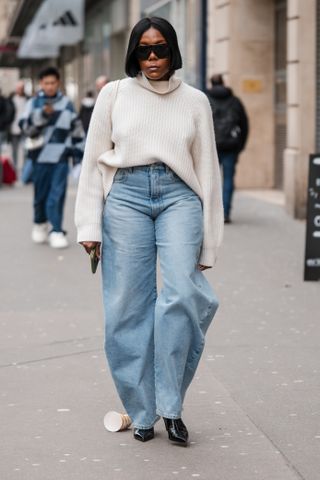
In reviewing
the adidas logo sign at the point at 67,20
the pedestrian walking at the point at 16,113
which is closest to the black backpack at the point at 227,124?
the pedestrian walking at the point at 16,113

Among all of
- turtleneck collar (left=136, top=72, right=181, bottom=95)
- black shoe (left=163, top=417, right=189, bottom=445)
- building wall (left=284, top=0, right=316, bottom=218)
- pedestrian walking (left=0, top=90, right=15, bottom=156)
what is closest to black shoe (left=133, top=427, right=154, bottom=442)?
black shoe (left=163, top=417, right=189, bottom=445)

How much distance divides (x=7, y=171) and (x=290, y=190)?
27.0 feet

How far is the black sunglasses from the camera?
205 inches

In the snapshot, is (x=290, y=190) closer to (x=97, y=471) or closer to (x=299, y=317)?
(x=299, y=317)

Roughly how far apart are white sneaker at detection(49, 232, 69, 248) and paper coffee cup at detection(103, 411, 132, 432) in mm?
7211

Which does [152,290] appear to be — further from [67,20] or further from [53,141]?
[67,20]

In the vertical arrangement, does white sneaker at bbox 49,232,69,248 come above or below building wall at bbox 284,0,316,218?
below

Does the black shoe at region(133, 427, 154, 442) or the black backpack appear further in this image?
the black backpack

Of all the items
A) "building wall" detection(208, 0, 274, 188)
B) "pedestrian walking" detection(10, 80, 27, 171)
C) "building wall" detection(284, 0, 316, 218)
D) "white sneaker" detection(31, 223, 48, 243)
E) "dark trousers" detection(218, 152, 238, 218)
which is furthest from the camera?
"pedestrian walking" detection(10, 80, 27, 171)

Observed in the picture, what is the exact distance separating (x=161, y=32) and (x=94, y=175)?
645 millimetres

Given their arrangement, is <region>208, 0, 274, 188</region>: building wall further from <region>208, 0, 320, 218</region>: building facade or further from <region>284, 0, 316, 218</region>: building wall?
<region>284, 0, 316, 218</region>: building wall

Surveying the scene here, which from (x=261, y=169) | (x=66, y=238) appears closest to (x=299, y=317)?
(x=66, y=238)

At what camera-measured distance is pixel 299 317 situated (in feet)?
28.0

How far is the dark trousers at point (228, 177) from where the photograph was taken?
1501 cm
